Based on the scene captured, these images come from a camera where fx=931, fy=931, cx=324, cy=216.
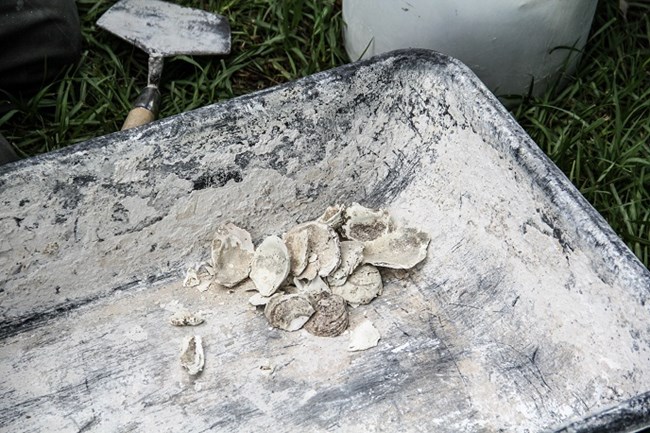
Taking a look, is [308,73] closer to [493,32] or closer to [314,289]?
[493,32]

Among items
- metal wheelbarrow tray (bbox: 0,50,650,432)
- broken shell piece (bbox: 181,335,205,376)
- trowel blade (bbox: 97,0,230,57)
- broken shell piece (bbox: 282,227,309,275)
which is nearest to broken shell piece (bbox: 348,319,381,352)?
metal wheelbarrow tray (bbox: 0,50,650,432)

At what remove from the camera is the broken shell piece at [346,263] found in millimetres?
1475

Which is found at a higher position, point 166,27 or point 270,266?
point 166,27

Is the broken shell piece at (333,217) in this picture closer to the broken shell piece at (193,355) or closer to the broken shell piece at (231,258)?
the broken shell piece at (231,258)

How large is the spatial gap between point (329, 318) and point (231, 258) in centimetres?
19

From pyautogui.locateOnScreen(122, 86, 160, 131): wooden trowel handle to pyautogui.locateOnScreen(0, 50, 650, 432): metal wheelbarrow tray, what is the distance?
0.92 ft

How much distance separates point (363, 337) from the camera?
1.45 m

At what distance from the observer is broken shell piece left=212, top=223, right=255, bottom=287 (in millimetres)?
1500

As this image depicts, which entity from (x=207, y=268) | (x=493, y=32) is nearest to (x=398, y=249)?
(x=207, y=268)

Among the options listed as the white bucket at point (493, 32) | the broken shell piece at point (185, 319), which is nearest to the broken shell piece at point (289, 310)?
the broken shell piece at point (185, 319)

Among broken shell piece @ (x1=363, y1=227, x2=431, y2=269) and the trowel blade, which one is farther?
the trowel blade

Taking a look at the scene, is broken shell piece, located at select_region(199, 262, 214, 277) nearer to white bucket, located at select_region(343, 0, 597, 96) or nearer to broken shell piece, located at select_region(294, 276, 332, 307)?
broken shell piece, located at select_region(294, 276, 332, 307)

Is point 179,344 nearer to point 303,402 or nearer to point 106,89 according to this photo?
point 303,402

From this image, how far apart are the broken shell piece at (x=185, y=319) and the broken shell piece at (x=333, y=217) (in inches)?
10.1
